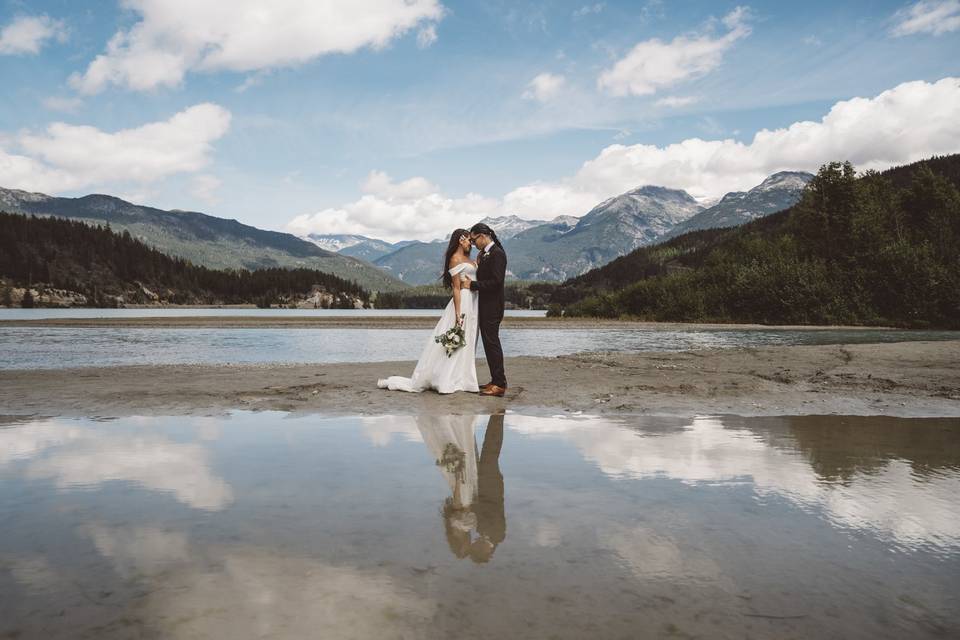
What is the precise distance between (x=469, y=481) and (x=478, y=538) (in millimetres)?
1651

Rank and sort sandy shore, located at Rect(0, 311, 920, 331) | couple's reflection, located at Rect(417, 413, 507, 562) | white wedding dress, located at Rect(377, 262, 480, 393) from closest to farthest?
1. couple's reflection, located at Rect(417, 413, 507, 562)
2. white wedding dress, located at Rect(377, 262, 480, 393)
3. sandy shore, located at Rect(0, 311, 920, 331)

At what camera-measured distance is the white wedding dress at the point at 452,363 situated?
42.0 ft

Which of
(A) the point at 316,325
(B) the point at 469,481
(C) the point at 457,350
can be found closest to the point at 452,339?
(C) the point at 457,350

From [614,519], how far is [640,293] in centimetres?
8547

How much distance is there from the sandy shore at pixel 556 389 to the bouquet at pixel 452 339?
1.01 m

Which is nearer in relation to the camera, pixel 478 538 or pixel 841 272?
pixel 478 538

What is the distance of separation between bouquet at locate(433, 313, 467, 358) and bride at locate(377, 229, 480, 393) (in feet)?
0.24

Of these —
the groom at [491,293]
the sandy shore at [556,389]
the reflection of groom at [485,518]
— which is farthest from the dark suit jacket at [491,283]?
the reflection of groom at [485,518]

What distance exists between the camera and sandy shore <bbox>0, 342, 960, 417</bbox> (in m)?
10.7

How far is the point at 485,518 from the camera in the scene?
478cm

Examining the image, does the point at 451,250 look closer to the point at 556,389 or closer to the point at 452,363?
the point at 452,363

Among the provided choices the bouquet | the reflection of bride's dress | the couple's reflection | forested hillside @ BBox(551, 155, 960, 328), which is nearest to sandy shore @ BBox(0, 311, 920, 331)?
forested hillside @ BBox(551, 155, 960, 328)

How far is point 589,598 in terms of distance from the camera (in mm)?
3363

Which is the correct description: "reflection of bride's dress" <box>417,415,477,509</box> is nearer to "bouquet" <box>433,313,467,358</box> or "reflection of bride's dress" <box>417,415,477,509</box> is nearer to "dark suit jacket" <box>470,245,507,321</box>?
"bouquet" <box>433,313,467,358</box>
